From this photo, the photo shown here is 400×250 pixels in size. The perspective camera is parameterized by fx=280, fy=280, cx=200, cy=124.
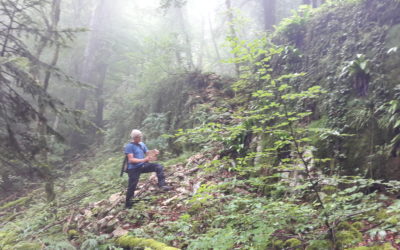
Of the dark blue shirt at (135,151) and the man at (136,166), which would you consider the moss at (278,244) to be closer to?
Answer: the man at (136,166)

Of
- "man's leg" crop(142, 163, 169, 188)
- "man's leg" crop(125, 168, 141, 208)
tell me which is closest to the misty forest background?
"man's leg" crop(125, 168, 141, 208)

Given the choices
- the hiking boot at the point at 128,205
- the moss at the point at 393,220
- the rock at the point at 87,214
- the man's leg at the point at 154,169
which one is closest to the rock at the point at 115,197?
the rock at the point at 87,214

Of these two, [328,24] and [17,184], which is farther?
[17,184]

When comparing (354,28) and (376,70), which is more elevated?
(354,28)

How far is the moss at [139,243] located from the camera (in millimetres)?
4211

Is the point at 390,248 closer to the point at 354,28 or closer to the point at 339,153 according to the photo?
the point at 339,153

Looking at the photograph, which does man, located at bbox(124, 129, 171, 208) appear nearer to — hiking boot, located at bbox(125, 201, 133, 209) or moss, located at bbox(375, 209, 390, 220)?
hiking boot, located at bbox(125, 201, 133, 209)

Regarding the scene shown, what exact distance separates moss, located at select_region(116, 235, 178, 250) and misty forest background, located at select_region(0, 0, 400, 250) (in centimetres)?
3

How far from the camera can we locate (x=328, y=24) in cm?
646

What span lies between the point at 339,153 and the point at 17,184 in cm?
1275

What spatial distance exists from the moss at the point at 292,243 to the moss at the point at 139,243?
161 centimetres

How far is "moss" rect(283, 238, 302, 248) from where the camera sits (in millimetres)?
3305

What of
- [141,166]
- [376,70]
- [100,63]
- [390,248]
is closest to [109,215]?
[141,166]

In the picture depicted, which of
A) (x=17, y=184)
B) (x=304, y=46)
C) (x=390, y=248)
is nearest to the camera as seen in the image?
(x=390, y=248)
